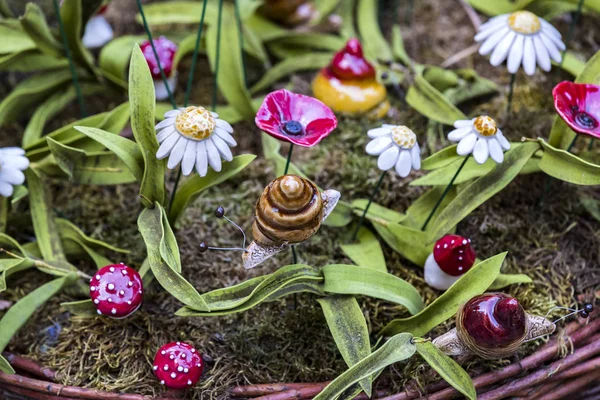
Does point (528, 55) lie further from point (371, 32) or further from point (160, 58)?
point (160, 58)

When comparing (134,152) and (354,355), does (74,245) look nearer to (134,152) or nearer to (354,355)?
(134,152)

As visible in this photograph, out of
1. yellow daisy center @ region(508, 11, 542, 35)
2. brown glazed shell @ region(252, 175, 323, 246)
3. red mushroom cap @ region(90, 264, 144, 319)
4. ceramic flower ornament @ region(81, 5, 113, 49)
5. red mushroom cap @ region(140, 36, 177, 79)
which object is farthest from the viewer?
ceramic flower ornament @ region(81, 5, 113, 49)

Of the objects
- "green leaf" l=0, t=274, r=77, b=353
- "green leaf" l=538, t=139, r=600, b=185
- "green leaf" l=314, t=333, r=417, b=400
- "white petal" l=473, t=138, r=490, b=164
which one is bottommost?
"green leaf" l=0, t=274, r=77, b=353

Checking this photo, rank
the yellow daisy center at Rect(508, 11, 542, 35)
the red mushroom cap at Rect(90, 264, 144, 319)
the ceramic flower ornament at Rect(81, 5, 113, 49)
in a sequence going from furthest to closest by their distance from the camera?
the ceramic flower ornament at Rect(81, 5, 113, 49)
the yellow daisy center at Rect(508, 11, 542, 35)
the red mushroom cap at Rect(90, 264, 144, 319)

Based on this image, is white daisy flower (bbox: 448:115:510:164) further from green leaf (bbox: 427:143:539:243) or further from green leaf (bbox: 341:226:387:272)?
green leaf (bbox: 341:226:387:272)

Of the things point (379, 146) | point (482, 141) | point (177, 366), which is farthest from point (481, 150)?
point (177, 366)

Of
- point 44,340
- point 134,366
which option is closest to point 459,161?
point 134,366

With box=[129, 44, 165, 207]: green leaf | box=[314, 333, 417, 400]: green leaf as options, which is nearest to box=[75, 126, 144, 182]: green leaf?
box=[129, 44, 165, 207]: green leaf

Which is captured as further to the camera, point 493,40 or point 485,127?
point 493,40
